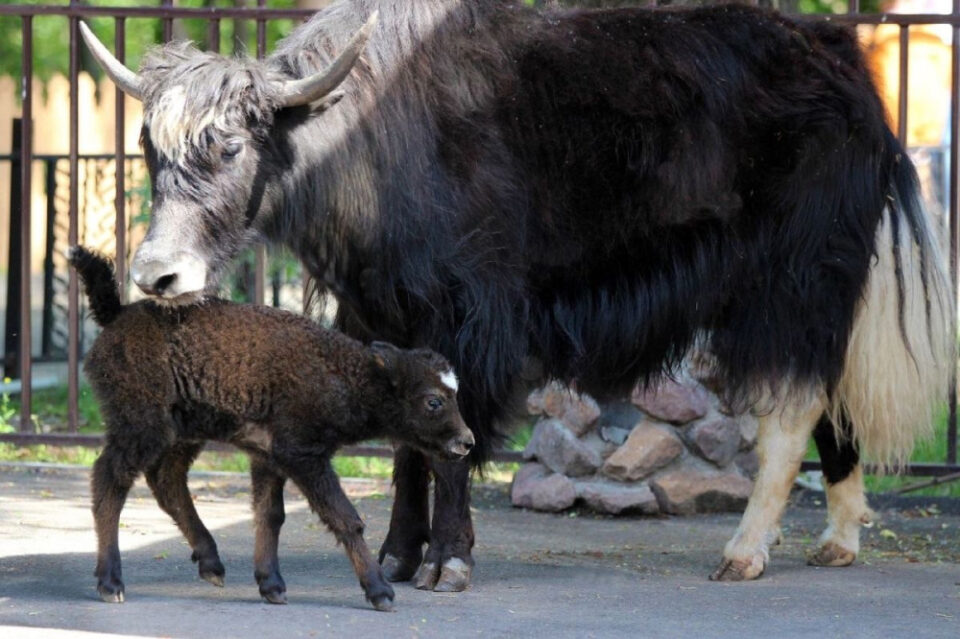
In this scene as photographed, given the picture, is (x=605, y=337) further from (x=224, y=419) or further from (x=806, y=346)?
(x=224, y=419)

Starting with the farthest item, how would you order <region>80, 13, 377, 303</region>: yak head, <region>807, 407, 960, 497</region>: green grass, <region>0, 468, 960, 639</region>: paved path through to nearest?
<region>807, 407, 960, 497</region>: green grass, <region>80, 13, 377, 303</region>: yak head, <region>0, 468, 960, 639</region>: paved path

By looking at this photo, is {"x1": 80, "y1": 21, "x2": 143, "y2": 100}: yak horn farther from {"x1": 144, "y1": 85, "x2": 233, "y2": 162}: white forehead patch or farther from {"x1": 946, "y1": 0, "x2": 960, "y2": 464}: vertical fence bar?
{"x1": 946, "y1": 0, "x2": 960, "y2": 464}: vertical fence bar

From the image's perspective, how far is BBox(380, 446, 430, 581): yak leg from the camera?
554 centimetres

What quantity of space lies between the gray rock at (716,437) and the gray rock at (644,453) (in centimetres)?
9

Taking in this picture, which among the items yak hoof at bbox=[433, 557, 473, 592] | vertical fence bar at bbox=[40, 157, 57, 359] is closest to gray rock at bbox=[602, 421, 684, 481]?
yak hoof at bbox=[433, 557, 473, 592]

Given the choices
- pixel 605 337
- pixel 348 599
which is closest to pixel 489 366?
pixel 605 337

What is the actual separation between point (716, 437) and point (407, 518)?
2175 mm

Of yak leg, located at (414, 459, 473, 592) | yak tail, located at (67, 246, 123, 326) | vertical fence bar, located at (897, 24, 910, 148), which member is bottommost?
yak leg, located at (414, 459, 473, 592)

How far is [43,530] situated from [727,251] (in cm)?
318

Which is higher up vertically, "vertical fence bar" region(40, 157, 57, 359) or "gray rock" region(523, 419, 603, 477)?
"vertical fence bar" region(40, 157, 57, 359)

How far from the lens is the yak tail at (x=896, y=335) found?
575 centimetres

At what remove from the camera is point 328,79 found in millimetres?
5066

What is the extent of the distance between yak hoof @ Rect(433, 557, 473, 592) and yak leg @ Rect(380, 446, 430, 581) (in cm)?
27

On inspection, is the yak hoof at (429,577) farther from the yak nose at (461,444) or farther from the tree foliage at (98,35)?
the tree foliage at (98,35)
